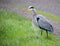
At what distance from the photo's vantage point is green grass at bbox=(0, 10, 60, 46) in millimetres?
3965

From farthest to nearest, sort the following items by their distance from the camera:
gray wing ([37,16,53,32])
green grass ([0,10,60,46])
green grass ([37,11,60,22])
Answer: green grass ([37,11,60,22]) < gray wing ([37,16,53,32]) < green grass ([0,10,60,46])

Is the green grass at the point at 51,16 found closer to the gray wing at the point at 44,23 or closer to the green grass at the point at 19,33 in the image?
the gray wing at the point at 44,23

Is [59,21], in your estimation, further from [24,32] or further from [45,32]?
[24,32]

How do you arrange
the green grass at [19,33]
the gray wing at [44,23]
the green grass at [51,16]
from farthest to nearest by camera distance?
the green grass at [51,16] < the gray wing at [44,23] < the green grass at [19,33]

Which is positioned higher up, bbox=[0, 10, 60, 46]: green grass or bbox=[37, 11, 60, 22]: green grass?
bbox=[37, 11, 60, 22]: green grass

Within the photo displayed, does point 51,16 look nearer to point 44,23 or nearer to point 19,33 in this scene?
point 44,23

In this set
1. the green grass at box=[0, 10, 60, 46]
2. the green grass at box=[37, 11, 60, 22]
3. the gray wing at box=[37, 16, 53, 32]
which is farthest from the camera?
the green grass at box=[37, 11, 60, 22]

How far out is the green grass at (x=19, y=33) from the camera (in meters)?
3.96

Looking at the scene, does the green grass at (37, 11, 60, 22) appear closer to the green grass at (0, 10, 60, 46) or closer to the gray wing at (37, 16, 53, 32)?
the gray wing at (37, 16, 53, 32)

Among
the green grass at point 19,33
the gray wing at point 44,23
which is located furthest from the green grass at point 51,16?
the green grass at point 19,33

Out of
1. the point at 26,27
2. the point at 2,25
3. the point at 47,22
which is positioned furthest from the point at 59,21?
the point at 2,25

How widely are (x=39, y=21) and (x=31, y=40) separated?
0.39 metres

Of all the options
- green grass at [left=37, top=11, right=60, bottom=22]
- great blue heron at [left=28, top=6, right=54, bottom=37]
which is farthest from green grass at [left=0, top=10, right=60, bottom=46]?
green grass at [left=37, top=11, right=60, bottom=22]

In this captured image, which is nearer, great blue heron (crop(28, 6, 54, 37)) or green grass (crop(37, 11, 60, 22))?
great blue heron (crop(28, 6, 54, 37))
